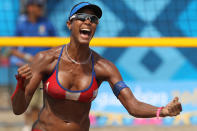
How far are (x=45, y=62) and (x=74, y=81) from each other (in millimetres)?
337

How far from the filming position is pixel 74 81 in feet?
17.0

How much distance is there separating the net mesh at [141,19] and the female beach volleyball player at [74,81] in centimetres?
423

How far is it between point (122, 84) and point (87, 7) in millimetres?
803

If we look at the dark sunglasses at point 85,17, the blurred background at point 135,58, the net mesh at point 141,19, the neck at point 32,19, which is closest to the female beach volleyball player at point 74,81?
the dark sunglasses at point 85,17

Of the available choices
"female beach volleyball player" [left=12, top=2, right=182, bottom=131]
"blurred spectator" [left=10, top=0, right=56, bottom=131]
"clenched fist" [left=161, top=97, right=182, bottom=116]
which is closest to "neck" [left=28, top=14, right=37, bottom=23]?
"blurred spectator" [left=10, top=0, right=56, bottom=131]

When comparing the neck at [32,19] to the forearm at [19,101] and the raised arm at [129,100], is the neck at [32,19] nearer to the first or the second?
the raised arm at [129,100]

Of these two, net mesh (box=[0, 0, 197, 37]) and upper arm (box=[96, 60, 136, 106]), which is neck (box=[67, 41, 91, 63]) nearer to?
upper arm (box=[96, 60, 136, 106])

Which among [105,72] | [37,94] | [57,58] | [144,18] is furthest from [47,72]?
[144,18]

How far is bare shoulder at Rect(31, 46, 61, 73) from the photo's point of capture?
5.09m

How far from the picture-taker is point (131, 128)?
335 inches

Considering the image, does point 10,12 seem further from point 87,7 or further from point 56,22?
point 87,7

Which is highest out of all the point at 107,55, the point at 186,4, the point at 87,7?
the point at 87,7

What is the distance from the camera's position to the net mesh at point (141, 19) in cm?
936

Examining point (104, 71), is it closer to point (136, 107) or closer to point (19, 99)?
point (136, 107)
